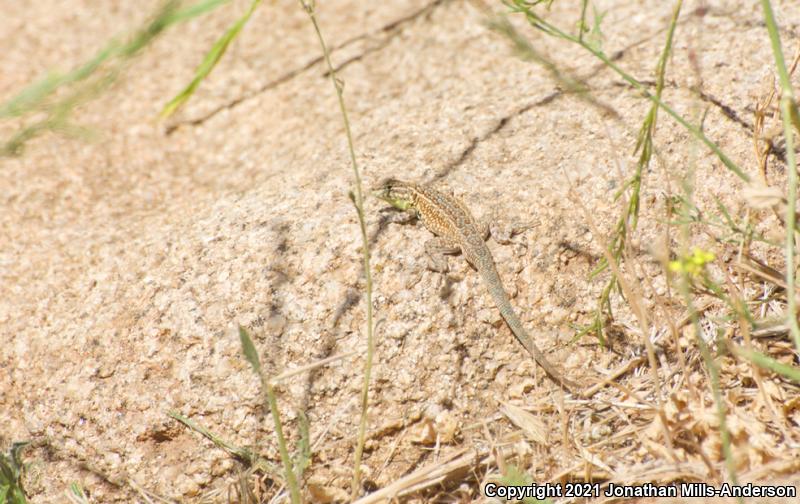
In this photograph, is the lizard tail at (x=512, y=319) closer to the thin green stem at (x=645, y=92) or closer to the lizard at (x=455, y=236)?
the lizard at (x=455, y=236)

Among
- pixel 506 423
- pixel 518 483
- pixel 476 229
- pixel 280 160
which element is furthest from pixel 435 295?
pixel 280 160

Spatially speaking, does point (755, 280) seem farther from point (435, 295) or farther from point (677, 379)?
point (435, 295)

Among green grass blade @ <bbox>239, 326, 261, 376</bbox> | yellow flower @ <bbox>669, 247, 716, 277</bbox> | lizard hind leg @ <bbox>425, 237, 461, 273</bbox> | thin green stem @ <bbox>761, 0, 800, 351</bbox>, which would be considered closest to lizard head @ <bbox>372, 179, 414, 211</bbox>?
lizard hind leg @ <bbox>425, 237, 461, 273</bbox>

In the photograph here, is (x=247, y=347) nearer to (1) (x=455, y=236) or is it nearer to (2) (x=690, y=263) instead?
(2) (x=690, y=263)

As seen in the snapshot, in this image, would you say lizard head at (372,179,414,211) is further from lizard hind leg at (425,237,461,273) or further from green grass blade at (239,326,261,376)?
green grass blade at (239,326,261,376)

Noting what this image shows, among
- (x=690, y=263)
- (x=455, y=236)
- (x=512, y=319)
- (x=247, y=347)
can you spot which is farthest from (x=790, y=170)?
(x=247, y=347)

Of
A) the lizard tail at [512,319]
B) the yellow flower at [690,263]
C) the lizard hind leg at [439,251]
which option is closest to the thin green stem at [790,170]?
the yellow flower at [690,263]

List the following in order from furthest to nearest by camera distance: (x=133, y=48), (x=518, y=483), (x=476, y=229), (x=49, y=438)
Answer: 1. (x=476, y=229)
2. (x=49, y=438)
3. (x=518, y=483)
4. (x=133, y=48)
